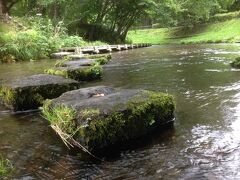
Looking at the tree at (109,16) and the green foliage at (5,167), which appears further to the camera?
the tree at (109,16)

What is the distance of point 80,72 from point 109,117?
657 cm

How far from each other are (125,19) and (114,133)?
32.4 m

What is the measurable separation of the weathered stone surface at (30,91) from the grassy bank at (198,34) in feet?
82.6

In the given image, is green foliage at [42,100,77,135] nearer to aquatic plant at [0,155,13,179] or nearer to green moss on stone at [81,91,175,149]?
green moss on stone at [81,91,175,149]

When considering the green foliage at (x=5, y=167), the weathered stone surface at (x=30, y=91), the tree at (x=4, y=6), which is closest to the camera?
the green foliage at (x=5, y=167)

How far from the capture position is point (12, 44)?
2162 centimetres

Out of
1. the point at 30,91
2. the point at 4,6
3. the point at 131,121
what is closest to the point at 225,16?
the point at 4,6

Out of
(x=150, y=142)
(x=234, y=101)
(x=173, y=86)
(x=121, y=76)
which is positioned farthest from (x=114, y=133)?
(x=121, y=76)

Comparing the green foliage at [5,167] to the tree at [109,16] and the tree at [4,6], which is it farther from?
the tree at [109,16]

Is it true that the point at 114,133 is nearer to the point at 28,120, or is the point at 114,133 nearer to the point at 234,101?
the point at 28,120

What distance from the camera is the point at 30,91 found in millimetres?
8742

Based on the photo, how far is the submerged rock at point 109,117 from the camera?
554 cm

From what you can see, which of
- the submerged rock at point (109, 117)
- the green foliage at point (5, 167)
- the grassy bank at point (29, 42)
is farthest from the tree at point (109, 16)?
the green foliage at point (5, 167)

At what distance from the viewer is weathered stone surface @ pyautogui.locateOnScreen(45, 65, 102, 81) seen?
468 inches
